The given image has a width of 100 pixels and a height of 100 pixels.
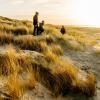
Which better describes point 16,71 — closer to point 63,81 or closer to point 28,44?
point 63,81

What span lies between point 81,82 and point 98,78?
4.54ft

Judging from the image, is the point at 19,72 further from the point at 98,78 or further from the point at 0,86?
the point at 98,78

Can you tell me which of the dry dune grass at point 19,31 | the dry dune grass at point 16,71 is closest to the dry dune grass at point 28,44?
the dry dune grass at point 16,71

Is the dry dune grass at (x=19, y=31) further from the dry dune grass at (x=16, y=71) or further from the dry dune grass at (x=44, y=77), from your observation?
the dry dune grass at (x=44, y=77)

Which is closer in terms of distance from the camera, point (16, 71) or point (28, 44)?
point (16, 71)

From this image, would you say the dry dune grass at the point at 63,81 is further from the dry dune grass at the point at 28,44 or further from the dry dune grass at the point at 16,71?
the dry dune grass at the point at 28,44

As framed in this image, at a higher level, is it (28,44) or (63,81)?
(28,44)

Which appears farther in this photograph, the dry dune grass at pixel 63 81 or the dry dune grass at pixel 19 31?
the dry dune grass at pixel 19 31

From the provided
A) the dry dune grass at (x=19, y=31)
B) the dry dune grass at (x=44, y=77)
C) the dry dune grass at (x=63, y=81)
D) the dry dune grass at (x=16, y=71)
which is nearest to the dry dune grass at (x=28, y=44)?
the dry dune grass at (x=16, y=71)

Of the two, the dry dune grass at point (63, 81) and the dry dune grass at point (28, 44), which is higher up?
the dry dune grass at point (28, 44)

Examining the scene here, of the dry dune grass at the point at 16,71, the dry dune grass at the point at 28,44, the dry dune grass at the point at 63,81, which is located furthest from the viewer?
the dry dune grass at the point at 28,44

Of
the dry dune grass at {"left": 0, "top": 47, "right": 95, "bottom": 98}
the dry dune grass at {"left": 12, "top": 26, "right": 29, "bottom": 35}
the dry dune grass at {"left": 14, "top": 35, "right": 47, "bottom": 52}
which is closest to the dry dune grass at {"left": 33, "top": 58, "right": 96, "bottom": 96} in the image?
the dry dune grass at {"left": 0, "top": 47, "right": 95, "bottom": 98}

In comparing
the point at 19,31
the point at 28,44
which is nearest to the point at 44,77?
the point at 28,44

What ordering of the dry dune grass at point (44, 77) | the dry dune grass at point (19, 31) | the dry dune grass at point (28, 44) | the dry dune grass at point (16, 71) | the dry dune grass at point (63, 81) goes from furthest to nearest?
the dry dune grass at point (19, 31)
the dry dune grass at point (28, 44)
the dry dune grass at point (63, 81)
the dry dune grass at point (44, 77)
the dry dune grass at point (16, 71)
